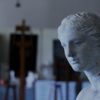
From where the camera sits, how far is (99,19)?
2.18ft

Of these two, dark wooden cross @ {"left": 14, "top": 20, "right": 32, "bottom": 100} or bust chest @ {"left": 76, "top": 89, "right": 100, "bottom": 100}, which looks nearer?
bust chest @ {"left": 76, "top": 89, "right": 100, "bottom": 100}

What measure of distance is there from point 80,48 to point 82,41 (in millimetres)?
14

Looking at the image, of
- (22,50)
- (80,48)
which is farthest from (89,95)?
(22,50)

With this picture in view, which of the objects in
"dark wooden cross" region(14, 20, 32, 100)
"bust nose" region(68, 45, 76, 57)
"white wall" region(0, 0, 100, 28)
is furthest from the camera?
"white wall" region(0, 0, 100, 28)

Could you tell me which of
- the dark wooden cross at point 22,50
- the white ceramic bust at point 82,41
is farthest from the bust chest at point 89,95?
the dark wooden cross at point 22,50

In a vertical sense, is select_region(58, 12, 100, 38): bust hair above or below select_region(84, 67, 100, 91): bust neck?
above

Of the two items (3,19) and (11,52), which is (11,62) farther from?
(3,19)

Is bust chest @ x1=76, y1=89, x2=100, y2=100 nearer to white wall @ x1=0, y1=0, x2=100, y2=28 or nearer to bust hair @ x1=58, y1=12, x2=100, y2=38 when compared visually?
bust hair @ x1=58, y1=12, x2=100, y2=38

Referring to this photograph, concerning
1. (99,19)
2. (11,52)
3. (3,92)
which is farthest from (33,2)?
(99,19)

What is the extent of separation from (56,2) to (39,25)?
59 cm

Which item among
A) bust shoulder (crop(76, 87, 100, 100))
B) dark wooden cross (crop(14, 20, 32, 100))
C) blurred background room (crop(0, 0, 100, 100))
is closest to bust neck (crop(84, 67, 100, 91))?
bust shoulder (crop(76, 87, 100, 100))

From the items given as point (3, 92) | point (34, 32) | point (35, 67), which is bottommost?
point (3, 92)

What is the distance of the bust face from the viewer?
639mm

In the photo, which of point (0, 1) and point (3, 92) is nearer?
point (3, 92)
